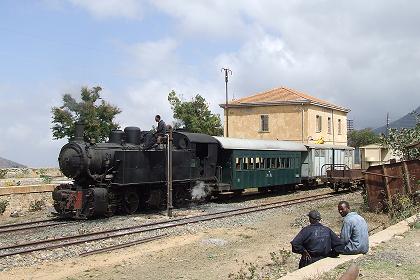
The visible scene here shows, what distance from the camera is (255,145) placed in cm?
2356

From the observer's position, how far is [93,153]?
16.3 meters

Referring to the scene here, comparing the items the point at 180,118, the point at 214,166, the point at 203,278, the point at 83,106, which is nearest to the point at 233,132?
the point at 180,118

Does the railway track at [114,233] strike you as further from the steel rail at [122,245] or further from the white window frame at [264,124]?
the white window frame at [264,124]

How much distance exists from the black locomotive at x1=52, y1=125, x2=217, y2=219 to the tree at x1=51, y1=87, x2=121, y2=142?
16426mm

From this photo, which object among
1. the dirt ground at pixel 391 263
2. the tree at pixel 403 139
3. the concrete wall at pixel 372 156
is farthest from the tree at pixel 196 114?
the dirt ground at pixel 391 263

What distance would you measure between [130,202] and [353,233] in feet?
35.2

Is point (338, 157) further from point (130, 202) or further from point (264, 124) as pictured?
point (130, 202)

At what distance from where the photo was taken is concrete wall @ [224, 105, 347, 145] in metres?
41.1

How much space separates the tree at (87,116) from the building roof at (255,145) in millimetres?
14041

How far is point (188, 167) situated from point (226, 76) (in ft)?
92.2

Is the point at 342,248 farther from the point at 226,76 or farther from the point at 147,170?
the point at 226,76

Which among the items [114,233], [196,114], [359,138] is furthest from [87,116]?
[359,138]

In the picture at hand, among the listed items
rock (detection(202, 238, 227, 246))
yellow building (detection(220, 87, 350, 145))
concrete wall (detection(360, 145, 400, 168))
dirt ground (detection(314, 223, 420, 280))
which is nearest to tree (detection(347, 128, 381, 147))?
yellow building (detection(220, 87, 350, 145))

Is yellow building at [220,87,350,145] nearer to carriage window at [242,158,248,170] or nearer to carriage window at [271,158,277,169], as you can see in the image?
carriage window at [271,158,277,169]
